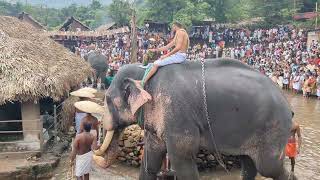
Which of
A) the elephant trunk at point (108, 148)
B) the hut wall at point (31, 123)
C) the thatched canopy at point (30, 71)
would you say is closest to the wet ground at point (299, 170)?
the hut wall at point (31, 123)

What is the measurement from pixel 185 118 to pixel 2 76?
16.2 ft

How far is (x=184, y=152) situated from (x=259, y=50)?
23.9 m

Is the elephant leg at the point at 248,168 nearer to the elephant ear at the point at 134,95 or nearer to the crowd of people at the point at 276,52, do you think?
the elephant ear at the point at 134,95

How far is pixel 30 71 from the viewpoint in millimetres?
8859

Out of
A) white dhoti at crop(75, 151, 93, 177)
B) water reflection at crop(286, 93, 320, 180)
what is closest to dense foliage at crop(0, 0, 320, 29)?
water reflection at crop(286, 93, 320, 180)

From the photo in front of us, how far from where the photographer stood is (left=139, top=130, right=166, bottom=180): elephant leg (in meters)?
5.90

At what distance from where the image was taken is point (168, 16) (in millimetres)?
34344

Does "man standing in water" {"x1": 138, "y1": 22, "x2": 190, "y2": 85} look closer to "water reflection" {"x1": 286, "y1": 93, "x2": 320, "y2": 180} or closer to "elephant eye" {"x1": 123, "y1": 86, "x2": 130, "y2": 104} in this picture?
"elephant eye" {"x1": 123, "y1": 86, "x2": 130, "y2": 104}

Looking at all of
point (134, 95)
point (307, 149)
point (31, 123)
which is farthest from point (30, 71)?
point (307, 149)

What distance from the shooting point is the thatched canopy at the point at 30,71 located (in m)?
8.52

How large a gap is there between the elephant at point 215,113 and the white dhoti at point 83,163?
125 cm

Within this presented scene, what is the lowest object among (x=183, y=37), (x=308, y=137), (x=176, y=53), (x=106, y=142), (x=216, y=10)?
(x=308, y=137)

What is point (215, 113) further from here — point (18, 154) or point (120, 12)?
point (120, 12)

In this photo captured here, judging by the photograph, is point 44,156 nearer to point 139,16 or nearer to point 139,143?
point 139,143
